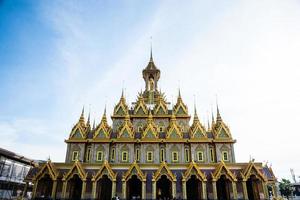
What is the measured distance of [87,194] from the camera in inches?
1110

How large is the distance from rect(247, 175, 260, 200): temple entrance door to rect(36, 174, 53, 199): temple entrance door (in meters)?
27.9

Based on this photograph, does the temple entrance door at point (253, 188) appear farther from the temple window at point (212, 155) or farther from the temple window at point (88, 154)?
the temple window at point (88, 154)

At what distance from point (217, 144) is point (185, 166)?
629 cm

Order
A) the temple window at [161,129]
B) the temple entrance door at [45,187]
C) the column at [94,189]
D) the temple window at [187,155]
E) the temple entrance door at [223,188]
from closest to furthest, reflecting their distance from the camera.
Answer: the column at [94,189] → the temple entrance door at [45,187] → the temple entrance door at [223,188] → the temple window at [187,155] → the temple window at [161,129]

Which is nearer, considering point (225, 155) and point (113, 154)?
point (225, 155)

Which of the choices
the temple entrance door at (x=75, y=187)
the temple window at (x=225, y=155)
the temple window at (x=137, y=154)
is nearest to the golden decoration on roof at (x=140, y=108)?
the temple window at (x=137, y=154)

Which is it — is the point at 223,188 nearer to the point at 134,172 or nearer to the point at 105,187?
the point at 134,172

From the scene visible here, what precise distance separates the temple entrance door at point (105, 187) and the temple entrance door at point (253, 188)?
→ 19711mm

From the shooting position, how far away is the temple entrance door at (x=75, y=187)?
29164 millimetres

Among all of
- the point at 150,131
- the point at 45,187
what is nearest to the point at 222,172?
the point at 150,131

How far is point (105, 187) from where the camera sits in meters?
30.6

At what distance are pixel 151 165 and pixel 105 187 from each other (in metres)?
7.58

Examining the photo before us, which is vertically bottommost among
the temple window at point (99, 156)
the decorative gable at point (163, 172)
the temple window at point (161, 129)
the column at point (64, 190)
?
the column at point (64, 190)

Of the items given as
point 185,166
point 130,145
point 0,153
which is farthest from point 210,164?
point 0,153
